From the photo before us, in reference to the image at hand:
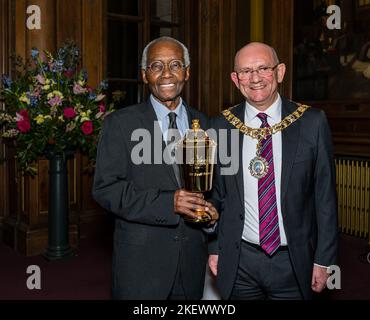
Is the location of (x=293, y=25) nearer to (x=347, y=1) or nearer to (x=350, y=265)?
(x=347, y=1)

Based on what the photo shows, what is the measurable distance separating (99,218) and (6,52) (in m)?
2.13

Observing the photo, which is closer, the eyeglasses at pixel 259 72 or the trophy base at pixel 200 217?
the trophy base at pixel 200 217

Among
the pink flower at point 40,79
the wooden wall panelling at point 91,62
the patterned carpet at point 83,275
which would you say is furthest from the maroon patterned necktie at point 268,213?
the wooden wall panelling at point 91,62

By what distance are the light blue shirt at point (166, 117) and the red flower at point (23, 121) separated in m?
2.49

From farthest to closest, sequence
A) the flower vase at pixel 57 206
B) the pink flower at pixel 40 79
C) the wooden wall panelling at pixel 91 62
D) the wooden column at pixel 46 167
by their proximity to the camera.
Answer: the wooden wall panelling at pixel 91 62
the wooden column at pixel 46 167
the flower vase at pixel 57 206
the pink flower at pixel 40 79

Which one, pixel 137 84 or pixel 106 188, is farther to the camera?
pixel 137 84

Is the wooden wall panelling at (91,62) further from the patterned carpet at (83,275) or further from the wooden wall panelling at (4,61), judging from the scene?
the wooden wall panelling at (4,61)

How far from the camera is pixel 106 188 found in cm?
182

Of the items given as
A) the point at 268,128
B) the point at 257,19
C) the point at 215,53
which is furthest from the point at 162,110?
the point at 257,19

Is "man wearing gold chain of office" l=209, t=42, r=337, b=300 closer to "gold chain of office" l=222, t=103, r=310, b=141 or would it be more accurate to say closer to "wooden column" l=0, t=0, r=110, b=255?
"gold chain of office" l=222, t=103, r=310, b=141

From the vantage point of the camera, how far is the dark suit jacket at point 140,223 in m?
1.81

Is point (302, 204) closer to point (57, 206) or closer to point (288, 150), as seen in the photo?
point (288, 150)

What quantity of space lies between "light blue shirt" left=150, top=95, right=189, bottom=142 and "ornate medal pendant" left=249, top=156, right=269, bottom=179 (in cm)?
32

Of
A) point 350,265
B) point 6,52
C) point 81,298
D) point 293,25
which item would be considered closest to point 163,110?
point 81,298
